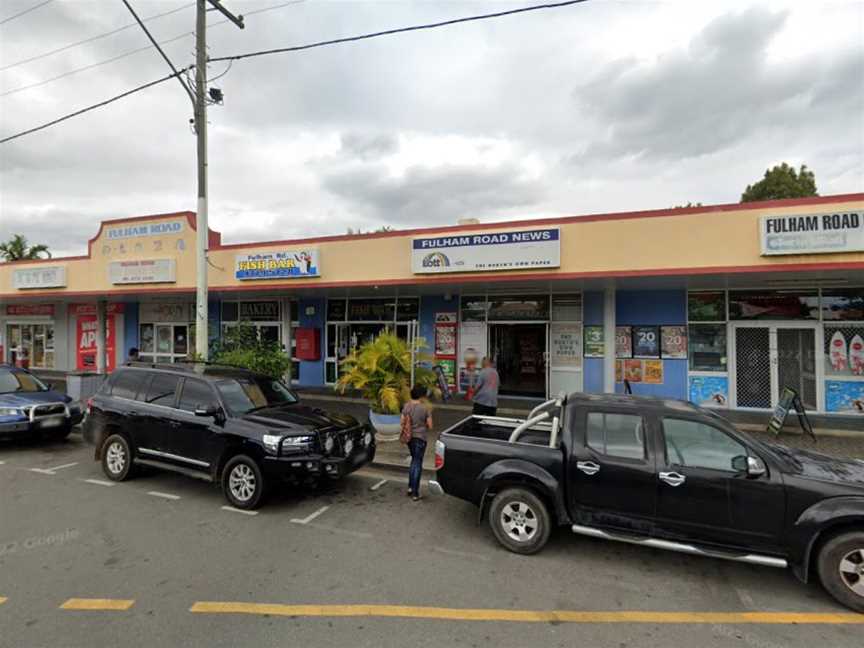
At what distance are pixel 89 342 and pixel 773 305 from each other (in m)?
23.5

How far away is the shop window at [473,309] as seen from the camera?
12906 mm

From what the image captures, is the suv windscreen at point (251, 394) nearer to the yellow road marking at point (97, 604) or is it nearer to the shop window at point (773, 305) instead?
the yellow road marking at point (97, 604)

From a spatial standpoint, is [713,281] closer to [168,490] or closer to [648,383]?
[648,383]

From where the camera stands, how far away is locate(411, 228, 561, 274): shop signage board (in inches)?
377

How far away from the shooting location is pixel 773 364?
412 inches

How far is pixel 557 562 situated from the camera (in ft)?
14.4

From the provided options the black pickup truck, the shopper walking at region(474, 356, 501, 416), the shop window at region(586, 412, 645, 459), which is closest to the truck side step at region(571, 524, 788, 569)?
the black pickup truck

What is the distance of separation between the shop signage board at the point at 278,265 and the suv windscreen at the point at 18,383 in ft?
16.2

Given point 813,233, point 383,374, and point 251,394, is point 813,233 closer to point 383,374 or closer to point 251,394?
point 383,374

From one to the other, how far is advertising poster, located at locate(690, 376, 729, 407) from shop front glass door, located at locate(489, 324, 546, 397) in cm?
363

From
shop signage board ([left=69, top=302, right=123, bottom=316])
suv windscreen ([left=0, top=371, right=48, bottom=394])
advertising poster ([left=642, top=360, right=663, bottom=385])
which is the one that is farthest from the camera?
shop signage board ([left=69, top=302, right=123, bottom=316])

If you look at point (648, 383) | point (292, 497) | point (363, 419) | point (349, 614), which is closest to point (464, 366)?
point (363, 419)

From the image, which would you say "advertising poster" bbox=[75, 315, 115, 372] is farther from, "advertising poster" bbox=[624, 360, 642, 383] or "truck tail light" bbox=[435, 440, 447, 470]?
"advertising poster" bbox=[624, 360, 642, 383]

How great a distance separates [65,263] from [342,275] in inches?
438
